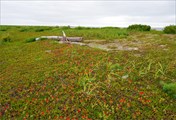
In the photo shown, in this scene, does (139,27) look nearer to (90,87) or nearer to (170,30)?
(170,30)

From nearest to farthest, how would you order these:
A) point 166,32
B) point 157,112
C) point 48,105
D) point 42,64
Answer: point 157,112
point 48,105
point 42,64
point 166,32

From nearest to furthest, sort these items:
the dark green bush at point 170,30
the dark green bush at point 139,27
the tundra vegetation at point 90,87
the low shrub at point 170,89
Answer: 1. the tundra vegetation at point 90,87
2. the low shrub at point 170,89
3. the dark green bush at point 170,30
4. the dark green bush at point 139,27

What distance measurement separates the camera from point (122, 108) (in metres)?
6.89

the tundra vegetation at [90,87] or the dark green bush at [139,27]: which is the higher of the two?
the dark green bush at [139,27]

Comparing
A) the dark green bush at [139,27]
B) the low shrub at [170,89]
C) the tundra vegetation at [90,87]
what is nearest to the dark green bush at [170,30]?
the dark green bush at [139,27]

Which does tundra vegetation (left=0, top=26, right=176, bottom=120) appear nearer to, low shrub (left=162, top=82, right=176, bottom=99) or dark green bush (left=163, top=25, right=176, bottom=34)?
low shrub (left=162, top=82, right=176, bottom=99)

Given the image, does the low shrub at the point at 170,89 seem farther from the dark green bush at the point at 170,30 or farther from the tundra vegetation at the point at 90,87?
the dark green bush at the point at 170,30

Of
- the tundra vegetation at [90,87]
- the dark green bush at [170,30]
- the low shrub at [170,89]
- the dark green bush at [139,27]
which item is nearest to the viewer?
the tundra vegetation at [90,87]

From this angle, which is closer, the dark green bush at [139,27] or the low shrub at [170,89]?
the low shrub at [170,89]

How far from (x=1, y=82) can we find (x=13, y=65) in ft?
7.83

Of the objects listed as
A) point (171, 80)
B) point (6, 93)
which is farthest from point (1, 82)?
point (171, 80)

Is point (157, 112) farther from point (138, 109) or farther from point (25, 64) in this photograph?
point (25, 64)

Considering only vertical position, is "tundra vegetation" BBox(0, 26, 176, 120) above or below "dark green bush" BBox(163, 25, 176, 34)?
below

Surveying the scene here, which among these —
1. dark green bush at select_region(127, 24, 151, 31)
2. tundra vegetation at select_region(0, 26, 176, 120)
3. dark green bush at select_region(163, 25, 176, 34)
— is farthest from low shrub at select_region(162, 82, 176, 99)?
dark green bush at select_region(127, 24, 151, 31)
